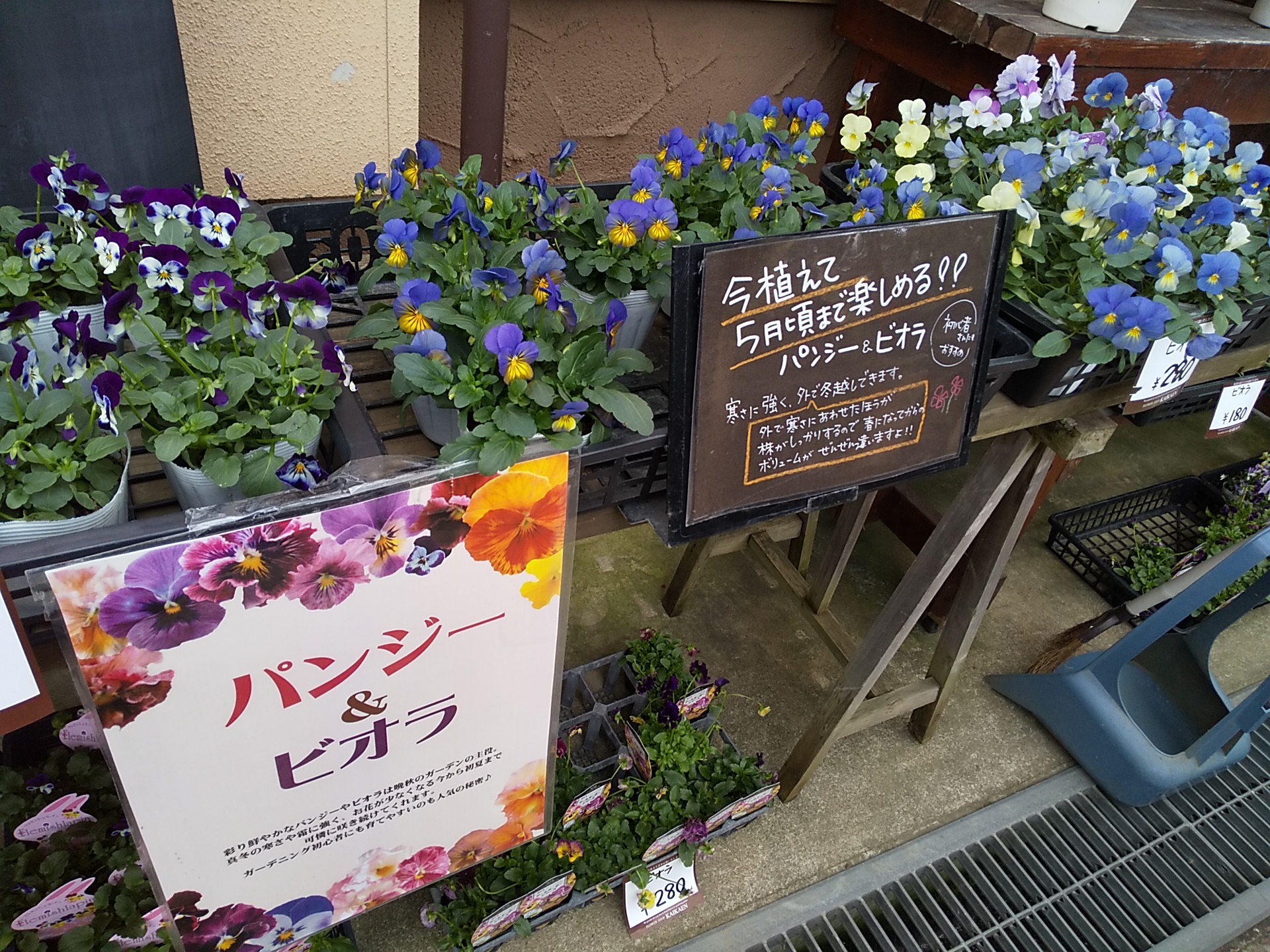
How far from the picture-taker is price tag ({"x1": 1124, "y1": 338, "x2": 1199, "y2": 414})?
145 cm

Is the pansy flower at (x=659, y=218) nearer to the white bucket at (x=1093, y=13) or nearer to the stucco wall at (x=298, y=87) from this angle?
the stucco wall at (x=298, y=87)

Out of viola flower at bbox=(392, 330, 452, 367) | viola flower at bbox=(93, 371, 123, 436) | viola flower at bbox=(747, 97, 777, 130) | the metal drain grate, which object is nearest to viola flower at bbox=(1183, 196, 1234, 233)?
viola flower at bbox=(747, 97, 777, 130)

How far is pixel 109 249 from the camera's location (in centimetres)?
102

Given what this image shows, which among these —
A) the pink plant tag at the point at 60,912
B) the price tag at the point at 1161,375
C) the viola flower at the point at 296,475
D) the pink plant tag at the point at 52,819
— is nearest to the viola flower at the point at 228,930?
the pink plant tag at the point at 60,912

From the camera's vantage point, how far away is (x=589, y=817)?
5.82 ft

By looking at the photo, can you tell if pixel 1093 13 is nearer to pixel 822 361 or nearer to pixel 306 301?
pixel 822 361

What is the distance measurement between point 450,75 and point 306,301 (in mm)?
1711

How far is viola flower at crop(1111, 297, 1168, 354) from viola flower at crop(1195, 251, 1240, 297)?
0.46 ft

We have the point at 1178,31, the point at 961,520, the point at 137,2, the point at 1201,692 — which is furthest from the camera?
the point at 1178,31

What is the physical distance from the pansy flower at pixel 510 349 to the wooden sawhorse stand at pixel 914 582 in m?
1.09

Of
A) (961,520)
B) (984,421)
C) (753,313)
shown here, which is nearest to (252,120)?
(753,313)

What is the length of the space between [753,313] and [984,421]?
0.62 meters

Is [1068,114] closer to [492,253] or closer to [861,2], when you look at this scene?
[861,2]

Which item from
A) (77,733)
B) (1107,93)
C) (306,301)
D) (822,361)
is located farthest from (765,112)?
(77,733)
